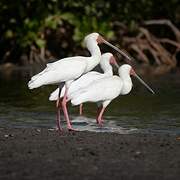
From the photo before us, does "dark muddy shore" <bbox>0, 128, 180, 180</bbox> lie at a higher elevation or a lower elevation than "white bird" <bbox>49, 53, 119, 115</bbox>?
lower

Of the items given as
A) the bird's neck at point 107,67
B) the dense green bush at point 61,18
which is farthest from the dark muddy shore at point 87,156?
the dense green bush at point 61,18

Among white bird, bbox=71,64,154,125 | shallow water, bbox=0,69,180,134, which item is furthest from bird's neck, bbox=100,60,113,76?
white bird, bbox=71,64,154,125

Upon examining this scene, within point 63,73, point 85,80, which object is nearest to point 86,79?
point 85,80

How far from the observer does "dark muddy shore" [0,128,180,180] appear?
26.9 ft

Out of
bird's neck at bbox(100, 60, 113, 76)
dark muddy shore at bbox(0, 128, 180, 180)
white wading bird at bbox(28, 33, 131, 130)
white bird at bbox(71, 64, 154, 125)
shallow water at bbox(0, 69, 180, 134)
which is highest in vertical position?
bird's neck at bbox(100, 60, 113, 76)

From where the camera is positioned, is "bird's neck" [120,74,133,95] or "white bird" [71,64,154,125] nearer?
"white bird" [71,64,154,125]

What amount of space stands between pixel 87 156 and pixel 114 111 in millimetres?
6225

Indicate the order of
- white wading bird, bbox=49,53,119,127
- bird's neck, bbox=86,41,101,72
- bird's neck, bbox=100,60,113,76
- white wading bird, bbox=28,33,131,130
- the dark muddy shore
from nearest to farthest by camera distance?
the dark muddy shore < white wading bird, bbox=28,33,131,130 < bird's neck, bbox=86,41,101,72 < white wading bird, bbox=49,53,119,127 < bird's neck, bbox=100,60,113,76

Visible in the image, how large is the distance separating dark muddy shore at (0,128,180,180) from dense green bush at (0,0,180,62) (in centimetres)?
1907

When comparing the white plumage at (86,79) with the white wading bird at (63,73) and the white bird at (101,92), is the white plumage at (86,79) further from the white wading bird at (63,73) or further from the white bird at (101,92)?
the white wading bird at (63,73)

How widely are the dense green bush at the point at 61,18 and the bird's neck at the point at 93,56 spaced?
16.1m

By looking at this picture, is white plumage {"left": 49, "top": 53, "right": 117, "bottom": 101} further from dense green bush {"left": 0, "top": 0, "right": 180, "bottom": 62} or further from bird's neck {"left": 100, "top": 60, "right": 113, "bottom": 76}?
dense green bush {"left": 0, "top": 0, "right": 180, "bottom": 62}

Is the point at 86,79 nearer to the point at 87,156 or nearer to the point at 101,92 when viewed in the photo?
the point at 101,92

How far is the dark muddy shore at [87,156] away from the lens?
821 centimetres
